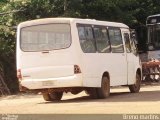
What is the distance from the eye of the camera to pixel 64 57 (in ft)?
63.0

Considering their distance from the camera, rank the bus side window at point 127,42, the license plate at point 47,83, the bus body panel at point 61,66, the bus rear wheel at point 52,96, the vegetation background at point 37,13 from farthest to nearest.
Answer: the vegetation background at point 37,13
the bus side window at point 127,42
the bus rear wheel at point 52,96
the license plate at point 47,83
the bus body panel at point 61,66

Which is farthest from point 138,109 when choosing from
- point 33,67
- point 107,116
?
point 33,67

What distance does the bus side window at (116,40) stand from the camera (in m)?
22.1

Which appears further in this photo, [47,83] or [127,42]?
[127,42]

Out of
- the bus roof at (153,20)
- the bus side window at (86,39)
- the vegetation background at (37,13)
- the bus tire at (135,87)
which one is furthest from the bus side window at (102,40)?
the bus roof at (153,20)

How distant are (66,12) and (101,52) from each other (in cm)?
1011

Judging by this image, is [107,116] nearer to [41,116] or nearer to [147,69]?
[41,116]

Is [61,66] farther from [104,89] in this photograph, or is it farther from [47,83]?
[104,89]

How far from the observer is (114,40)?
2233 centimetres

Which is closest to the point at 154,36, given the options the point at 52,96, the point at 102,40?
the point at 102,40

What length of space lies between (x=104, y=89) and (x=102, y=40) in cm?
187

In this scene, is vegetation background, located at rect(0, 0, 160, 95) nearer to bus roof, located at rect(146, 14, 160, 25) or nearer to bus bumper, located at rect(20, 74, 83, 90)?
bus roof, located at rect(146, 14, 160, 25)

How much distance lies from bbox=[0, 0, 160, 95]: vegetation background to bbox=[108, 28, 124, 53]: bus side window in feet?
23.1

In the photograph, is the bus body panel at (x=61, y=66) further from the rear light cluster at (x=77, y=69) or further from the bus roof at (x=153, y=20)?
the bus roof at (x=153, y=20)
